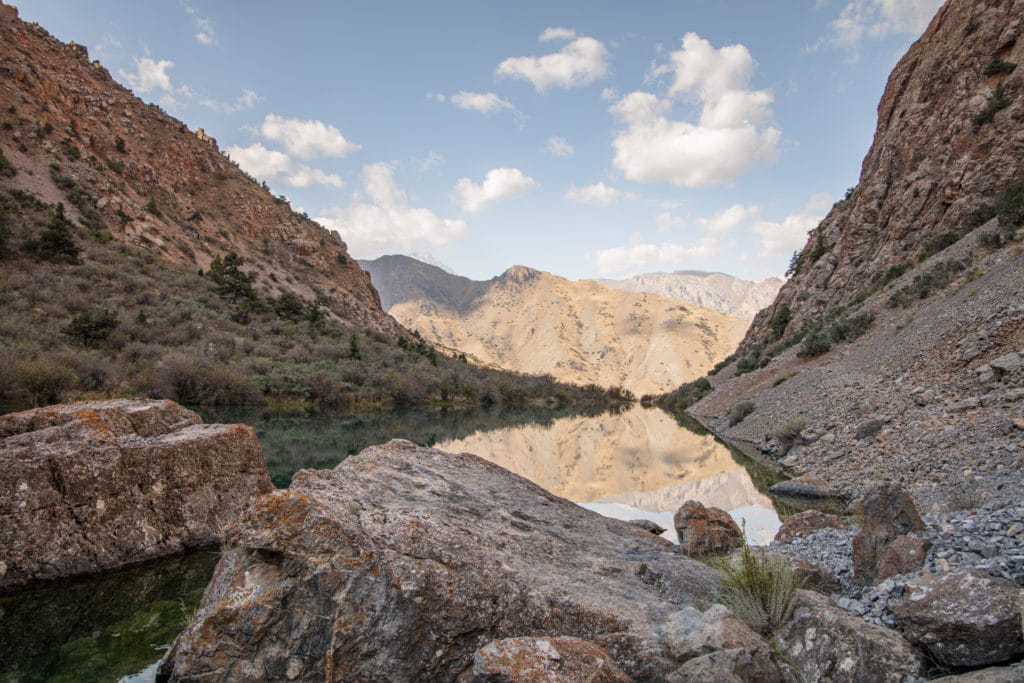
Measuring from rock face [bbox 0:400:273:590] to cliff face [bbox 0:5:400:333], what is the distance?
39.3 metres

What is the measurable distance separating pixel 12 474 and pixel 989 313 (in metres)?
20.9

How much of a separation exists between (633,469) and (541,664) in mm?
20156

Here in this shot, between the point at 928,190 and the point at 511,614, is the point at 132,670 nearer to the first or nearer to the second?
the point at 511,614

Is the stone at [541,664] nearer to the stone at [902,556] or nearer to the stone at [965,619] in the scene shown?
the stone at [965,619]

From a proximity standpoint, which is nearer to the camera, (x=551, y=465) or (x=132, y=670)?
(x=132, y=670)

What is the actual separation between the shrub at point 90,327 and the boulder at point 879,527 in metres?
29.9

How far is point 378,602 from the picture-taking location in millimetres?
3830

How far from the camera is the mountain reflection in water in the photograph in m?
14.0

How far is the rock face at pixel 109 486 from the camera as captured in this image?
23.8 feet

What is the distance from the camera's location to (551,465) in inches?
925

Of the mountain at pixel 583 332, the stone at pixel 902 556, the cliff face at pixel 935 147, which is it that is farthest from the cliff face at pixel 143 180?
the mountain at pixel 583 332

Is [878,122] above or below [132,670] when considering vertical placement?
above

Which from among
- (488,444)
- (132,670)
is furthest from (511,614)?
(488,444)

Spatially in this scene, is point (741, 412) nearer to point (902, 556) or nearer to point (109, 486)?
point (902, 556)
